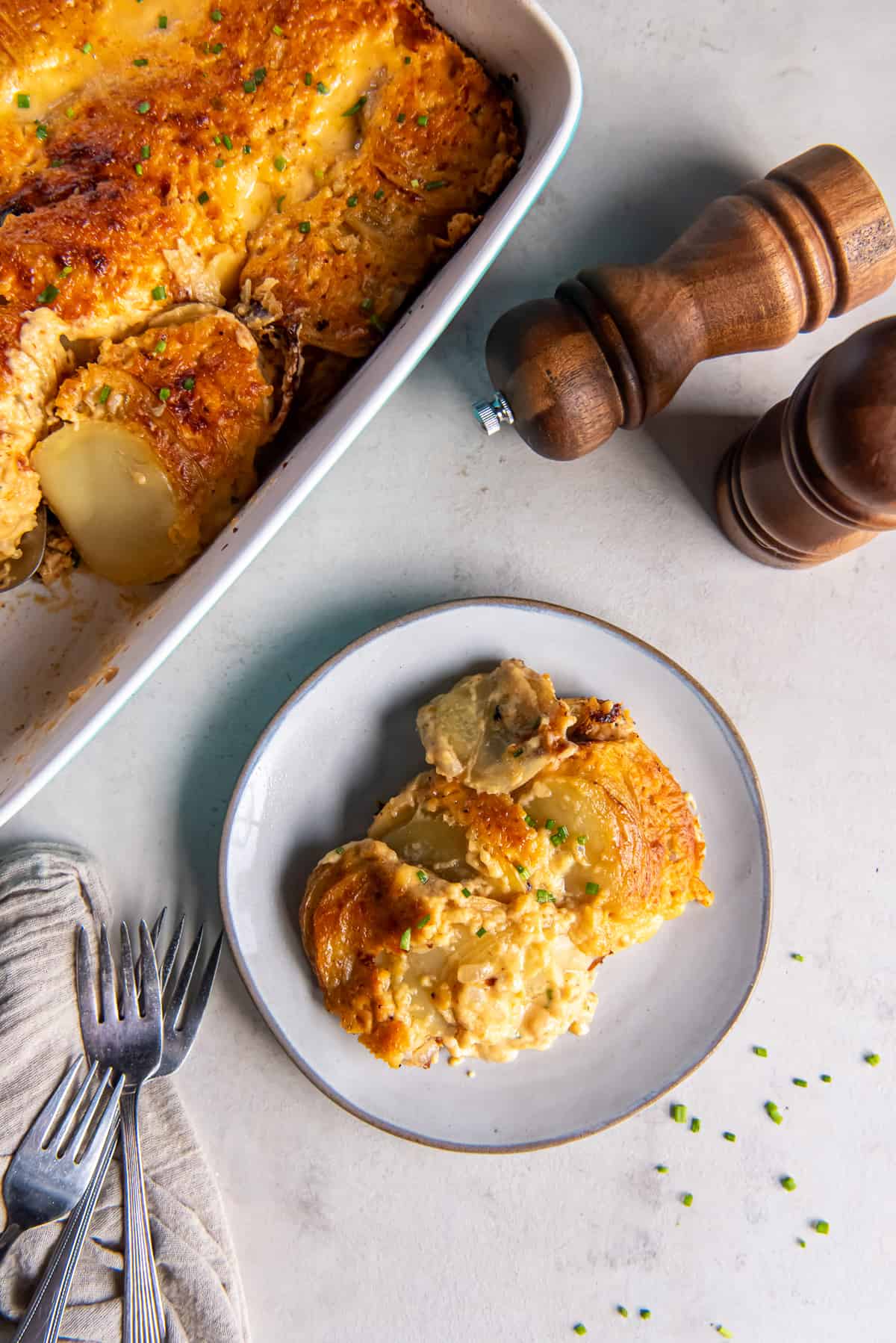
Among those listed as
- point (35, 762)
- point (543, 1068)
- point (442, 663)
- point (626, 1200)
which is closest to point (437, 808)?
point (442, 663)

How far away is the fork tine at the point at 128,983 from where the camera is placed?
1783 millimetres

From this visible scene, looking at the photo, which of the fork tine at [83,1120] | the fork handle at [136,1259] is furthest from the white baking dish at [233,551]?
the fork handle at [136,1259]

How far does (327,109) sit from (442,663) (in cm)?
98

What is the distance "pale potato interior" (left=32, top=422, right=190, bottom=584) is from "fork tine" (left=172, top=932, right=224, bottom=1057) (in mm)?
812

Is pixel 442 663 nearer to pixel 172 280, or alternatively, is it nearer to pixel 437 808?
pixel 437 808

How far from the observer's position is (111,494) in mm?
1468

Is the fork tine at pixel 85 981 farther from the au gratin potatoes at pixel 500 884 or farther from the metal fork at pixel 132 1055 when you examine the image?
the au gratin potatoes at pixel 500 884

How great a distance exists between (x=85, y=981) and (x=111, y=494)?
0.98 metres

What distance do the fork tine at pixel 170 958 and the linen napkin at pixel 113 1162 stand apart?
0.15 metres

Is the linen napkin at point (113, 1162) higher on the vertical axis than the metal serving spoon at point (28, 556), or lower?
lower

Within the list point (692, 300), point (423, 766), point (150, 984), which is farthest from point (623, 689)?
point (150, 984)

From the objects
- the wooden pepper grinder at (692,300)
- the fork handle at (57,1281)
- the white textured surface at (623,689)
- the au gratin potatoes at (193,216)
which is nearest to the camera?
the au gratin potatoes at (193,216)

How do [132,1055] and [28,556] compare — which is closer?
[28,556]

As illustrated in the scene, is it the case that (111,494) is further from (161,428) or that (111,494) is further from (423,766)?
(423,766)
